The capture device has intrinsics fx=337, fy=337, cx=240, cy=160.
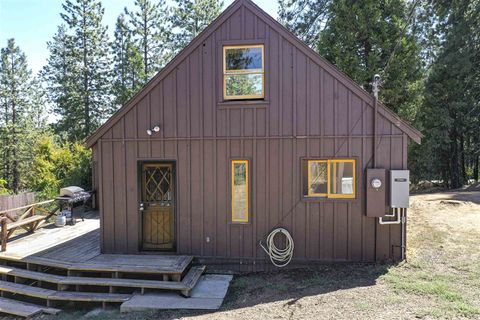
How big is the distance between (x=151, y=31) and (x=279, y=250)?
64.2 ft

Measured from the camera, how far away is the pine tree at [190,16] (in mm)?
21812

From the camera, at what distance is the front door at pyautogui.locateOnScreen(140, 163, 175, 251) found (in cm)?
707

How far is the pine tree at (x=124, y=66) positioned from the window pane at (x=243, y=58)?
15.6 metres

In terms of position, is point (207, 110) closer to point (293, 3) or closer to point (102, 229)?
point (102, 229)

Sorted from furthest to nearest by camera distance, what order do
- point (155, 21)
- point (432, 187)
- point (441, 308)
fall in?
point (155, 21)
point (432, 187)
point (441, 308)

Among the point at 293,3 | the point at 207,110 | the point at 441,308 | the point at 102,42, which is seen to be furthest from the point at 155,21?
the point at 441,308

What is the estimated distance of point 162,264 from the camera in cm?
627

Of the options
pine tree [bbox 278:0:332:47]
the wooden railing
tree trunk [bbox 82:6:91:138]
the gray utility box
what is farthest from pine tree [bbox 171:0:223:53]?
the gray utility box

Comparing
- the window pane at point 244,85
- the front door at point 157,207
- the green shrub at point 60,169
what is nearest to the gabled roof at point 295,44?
the window pane at point 244,85

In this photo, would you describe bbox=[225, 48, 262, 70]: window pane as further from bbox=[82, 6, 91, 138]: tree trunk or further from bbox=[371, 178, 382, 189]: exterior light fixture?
bbox=[82, 6, 91, 138]: tree trunk

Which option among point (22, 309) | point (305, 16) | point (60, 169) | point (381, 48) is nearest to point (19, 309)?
point (22, 309)

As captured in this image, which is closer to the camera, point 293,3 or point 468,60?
point 468,60

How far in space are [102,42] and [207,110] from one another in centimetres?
1935

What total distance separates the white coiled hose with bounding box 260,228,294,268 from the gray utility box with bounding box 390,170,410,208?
6.72 ft
